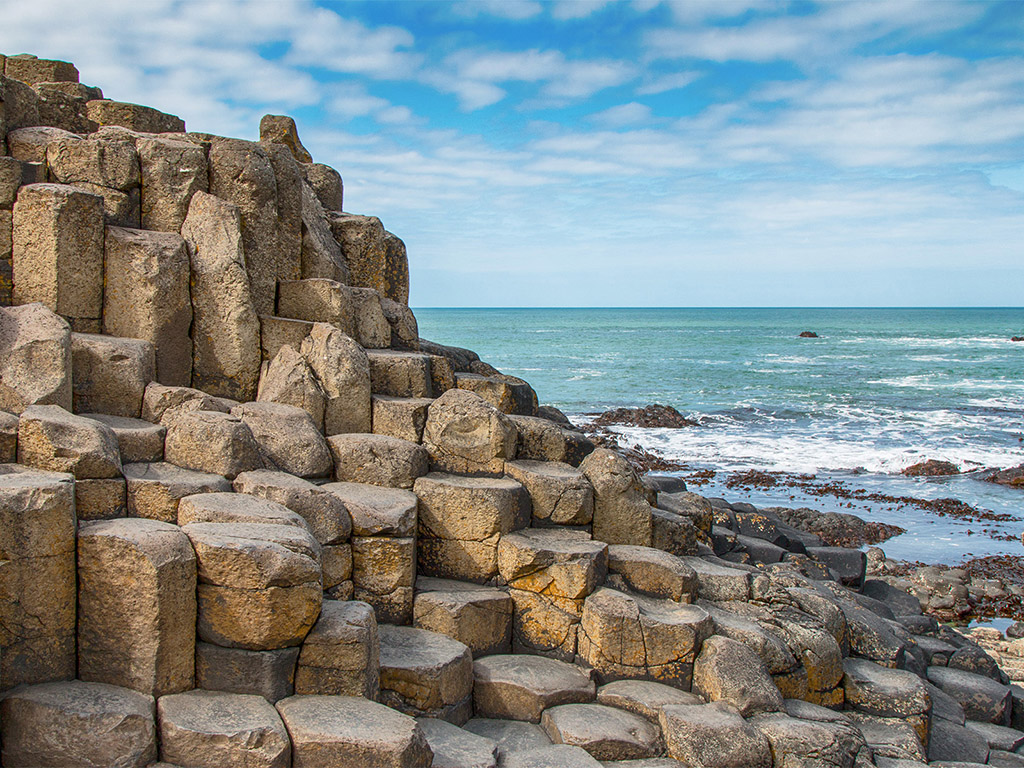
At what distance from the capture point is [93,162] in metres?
10.0

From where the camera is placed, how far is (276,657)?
6.40 meters

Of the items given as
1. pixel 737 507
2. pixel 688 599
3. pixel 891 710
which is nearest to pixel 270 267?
pixel 688 599

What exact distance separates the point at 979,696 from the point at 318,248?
35.3 feet

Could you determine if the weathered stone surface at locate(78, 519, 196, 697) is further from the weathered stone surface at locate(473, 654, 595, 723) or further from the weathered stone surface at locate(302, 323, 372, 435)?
the weathered stone surface at locate(302, 323, 372, 435)

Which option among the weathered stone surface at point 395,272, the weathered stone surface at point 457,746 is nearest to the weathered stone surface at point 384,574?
the weathered stone surface at point 457,746

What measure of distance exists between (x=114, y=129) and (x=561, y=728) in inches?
367

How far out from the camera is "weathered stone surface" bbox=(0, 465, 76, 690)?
5.98 meters

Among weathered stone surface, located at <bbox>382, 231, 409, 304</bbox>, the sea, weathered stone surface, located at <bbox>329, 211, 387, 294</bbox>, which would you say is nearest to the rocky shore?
weathered stone surface, located at <bbox>329, 211, 387, 294</bbox>

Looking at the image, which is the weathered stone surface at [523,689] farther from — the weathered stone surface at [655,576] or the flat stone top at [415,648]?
the weathered stone surface at [655,576]

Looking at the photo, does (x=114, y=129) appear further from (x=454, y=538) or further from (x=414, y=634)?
(x=414, y=634)

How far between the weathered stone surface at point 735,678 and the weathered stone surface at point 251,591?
408cm

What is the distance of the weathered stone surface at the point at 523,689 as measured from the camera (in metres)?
7.86

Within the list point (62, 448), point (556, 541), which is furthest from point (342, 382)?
point (62, 448)

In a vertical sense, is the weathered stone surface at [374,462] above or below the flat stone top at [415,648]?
above
